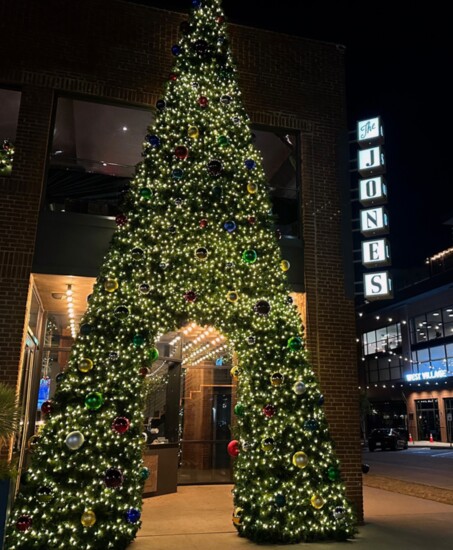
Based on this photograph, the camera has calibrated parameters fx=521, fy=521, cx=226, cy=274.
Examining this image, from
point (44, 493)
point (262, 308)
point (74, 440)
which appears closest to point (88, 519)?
point (44, 493)

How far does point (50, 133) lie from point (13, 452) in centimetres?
568

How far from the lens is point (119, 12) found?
1028cm

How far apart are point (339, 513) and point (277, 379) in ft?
6.84

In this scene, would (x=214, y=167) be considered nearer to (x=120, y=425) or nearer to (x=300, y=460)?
(x=120, y=425)

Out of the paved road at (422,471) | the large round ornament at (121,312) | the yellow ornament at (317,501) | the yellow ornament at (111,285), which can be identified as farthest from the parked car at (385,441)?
the yellow ornament at (111,285)

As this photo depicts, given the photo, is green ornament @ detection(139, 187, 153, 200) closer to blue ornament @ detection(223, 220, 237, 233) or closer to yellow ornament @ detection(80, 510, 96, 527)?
blue ornament @ detection(223, 220, 237, 233)

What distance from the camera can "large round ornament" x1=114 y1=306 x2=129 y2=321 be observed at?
752 cm

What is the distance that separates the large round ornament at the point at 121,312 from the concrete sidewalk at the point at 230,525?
312 centimetres

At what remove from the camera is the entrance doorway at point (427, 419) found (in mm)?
40812

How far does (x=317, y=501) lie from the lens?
24.4 feet

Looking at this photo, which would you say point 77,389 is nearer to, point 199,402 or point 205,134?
point 205,134

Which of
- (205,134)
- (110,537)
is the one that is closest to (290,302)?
(205,134)

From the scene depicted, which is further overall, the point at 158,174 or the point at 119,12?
the point at 119,12

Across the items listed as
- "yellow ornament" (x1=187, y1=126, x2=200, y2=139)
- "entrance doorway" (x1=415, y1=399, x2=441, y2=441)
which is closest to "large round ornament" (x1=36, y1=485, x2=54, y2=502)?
"yellow ornament" (x1=187, y1=126, x2=200, y2=139)
